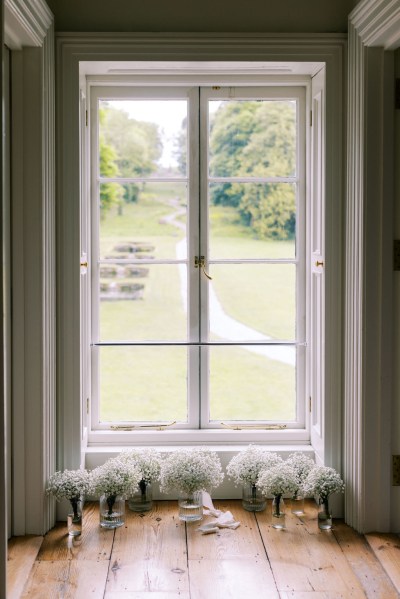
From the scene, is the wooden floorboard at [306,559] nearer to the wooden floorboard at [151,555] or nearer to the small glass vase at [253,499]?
the small glass vase at [253,499]

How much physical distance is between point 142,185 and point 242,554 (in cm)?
205

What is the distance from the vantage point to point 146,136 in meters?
4.21

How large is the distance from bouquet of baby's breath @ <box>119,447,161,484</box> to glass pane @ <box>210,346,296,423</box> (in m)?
0.55

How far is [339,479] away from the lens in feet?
11.7

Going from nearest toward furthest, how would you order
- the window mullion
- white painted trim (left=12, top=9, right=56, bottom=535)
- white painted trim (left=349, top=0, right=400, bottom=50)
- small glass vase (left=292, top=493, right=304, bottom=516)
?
white painted trim (left=349, top=0, right=400, bottom=50) < white painted trim (left=12, top=9, right=56, bottom=535) < small glass vase (left=292, top=493, right=304, bottom=516) < the window mullion

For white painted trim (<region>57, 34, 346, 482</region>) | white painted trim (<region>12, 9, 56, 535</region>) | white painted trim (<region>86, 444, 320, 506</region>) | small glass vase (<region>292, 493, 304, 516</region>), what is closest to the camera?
white painted trim (<region>12, 9, 56, 535</region>)

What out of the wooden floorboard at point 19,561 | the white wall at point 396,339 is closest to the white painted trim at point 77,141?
the white wall at point 396,339

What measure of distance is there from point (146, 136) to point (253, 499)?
2.04m

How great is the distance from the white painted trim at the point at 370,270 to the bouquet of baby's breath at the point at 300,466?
0.23 metres

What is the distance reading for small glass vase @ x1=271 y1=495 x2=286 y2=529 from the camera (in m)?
3.60

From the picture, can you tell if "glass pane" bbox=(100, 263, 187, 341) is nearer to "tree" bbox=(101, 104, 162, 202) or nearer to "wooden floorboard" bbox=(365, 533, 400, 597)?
"tree" bbox=(101, 104, 162, 202)

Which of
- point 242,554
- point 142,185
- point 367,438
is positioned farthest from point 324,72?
point 242,554

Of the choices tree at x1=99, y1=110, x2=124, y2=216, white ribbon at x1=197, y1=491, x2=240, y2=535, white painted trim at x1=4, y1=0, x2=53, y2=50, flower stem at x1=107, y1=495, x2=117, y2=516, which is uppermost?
white painted trim at x1=4, y1=0, x2=53, y2=50

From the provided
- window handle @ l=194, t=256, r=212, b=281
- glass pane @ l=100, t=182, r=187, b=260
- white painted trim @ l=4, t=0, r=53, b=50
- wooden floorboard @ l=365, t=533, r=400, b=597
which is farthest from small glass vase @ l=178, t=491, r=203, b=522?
white painted trim @ l=4, t=0, r=53, b=50
